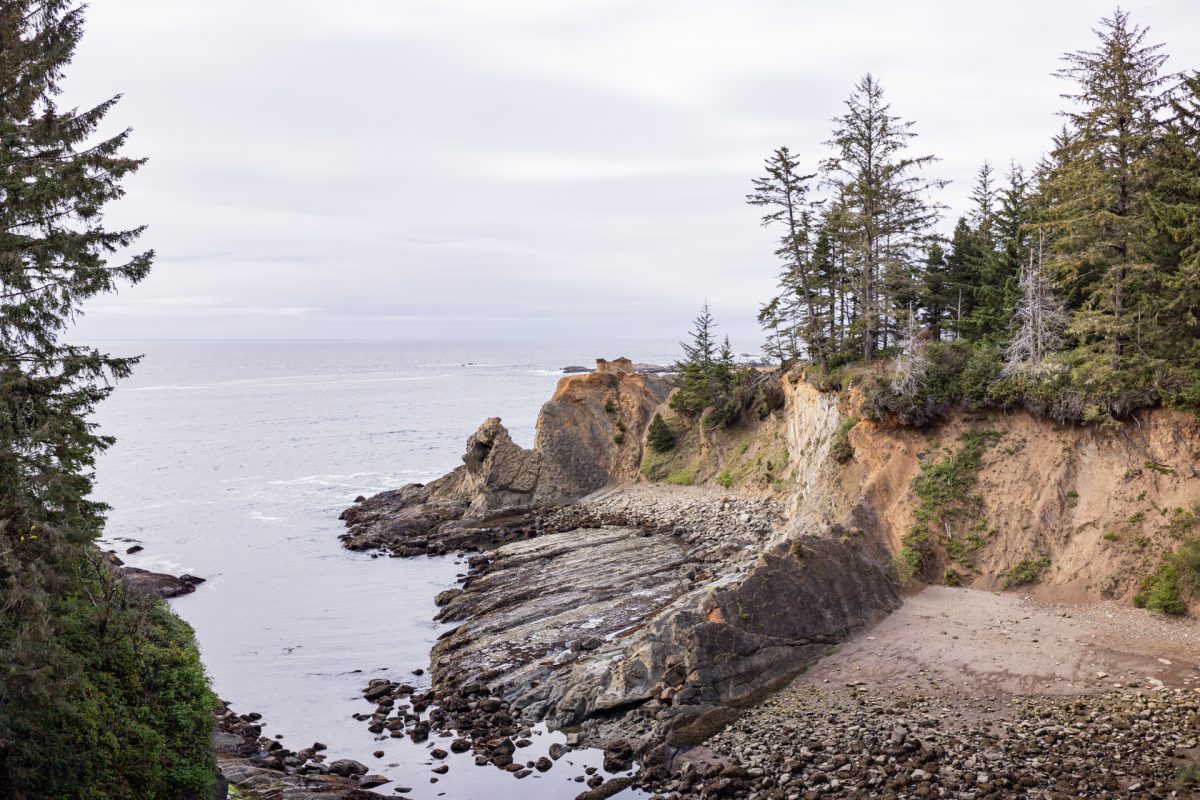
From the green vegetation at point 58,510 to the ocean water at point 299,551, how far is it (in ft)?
18.9

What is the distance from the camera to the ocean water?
21328mm

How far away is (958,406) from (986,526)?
4967 millimetres

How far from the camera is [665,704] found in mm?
18688

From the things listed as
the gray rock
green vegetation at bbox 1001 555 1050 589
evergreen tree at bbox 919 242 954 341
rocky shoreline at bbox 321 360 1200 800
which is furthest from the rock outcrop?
green vegetation at bbox 1001 555 1050 589

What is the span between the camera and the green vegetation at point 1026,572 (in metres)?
23.2

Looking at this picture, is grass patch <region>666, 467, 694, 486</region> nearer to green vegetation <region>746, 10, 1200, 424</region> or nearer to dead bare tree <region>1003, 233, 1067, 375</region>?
green vegetation <region>746, 10, 1200, 424</region>

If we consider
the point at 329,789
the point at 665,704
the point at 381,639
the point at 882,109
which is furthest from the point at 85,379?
the point at 882,109

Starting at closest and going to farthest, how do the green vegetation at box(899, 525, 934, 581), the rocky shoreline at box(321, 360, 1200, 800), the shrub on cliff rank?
the rocky shoreline at box(321, 360, 1200, 800), the green vegetation at box(899, 525, 934, 581), the shrub on cliff

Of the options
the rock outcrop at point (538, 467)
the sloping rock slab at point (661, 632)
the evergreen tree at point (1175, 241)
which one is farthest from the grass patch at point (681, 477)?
the evergreen tree at point (1175, 241)

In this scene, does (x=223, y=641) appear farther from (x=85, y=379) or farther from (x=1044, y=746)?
(x=1044, y=746)

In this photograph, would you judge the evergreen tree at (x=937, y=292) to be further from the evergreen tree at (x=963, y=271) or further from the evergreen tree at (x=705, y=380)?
the evergreen tree at (x=705, y=380)

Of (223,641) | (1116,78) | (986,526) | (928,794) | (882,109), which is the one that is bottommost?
(223,641)

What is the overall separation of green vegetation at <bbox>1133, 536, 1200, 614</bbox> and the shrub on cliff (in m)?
30.1

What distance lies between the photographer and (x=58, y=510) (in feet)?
43.9
